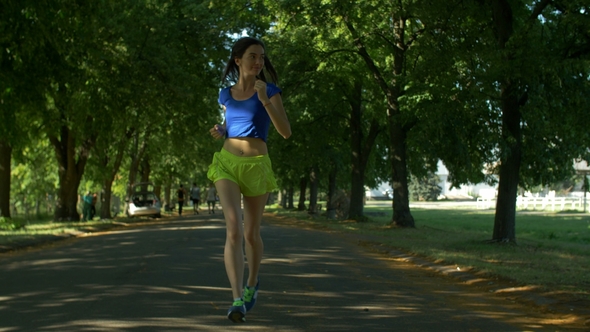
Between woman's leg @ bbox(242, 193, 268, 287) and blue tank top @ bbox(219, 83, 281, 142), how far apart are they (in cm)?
53

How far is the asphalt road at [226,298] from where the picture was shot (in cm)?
655

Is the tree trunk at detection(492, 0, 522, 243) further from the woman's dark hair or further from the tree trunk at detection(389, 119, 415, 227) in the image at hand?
the woman's dark hair

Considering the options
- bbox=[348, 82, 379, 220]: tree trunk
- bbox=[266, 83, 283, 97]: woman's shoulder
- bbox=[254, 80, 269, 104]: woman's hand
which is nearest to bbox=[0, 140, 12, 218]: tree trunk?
bbox=[348, 82, 379, 220]: tree trunk

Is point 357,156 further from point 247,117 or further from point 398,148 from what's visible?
point 247,117

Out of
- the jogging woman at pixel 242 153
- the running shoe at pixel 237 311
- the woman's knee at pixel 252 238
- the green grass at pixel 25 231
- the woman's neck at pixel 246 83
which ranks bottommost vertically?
the running shoe at pixel 237 311

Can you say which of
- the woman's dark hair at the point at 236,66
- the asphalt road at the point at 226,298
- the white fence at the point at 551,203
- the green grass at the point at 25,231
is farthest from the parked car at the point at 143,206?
the woman's dark hair at the point at 236,66

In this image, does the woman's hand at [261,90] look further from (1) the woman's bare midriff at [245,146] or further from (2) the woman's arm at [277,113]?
(1) the woman's bare midriff at [245,146]

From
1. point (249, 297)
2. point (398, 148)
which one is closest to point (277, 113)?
point (249, 297)

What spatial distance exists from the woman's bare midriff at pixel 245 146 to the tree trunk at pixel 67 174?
94.2 ft

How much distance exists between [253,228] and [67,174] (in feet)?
95.8

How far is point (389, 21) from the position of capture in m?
27.8

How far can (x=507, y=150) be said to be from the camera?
55.6 ft

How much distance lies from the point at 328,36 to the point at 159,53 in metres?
5.94

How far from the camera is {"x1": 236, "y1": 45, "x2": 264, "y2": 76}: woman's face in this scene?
6.16 meters
